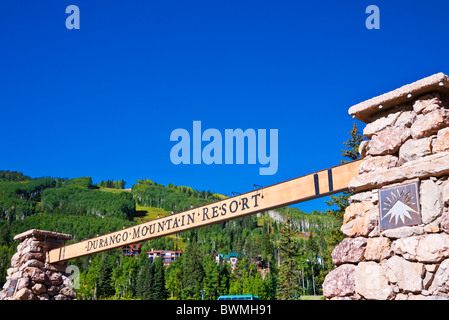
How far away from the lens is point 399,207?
498cm

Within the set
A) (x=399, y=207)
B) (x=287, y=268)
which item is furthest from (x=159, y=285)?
(x=399, y=207)

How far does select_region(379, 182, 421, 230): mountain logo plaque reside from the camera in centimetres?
485

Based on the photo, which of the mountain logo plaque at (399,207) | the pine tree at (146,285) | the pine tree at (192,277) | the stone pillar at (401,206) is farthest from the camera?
the pine tree at (146,285)

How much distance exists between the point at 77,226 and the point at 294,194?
13729 cm

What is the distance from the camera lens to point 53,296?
522 inches

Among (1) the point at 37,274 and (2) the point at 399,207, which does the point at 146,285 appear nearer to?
(1) the point at 37,274

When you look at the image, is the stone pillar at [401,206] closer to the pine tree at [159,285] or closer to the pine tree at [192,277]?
the pine tree at [192,277]

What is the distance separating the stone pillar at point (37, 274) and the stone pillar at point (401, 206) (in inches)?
422

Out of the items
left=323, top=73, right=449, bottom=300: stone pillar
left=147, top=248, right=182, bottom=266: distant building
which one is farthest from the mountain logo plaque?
left=147, top=248, right=182, bottom=266: distant building

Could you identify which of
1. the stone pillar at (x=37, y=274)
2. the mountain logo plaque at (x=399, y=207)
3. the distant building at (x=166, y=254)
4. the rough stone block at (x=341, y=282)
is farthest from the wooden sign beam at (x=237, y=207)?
the distant building at (x=166, y=254)

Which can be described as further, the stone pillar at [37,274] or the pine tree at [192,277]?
the pine tree at [192,277]

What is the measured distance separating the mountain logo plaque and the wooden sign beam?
48.9 inches

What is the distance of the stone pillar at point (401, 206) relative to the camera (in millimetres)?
4621

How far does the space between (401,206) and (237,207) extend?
13.8 ft
